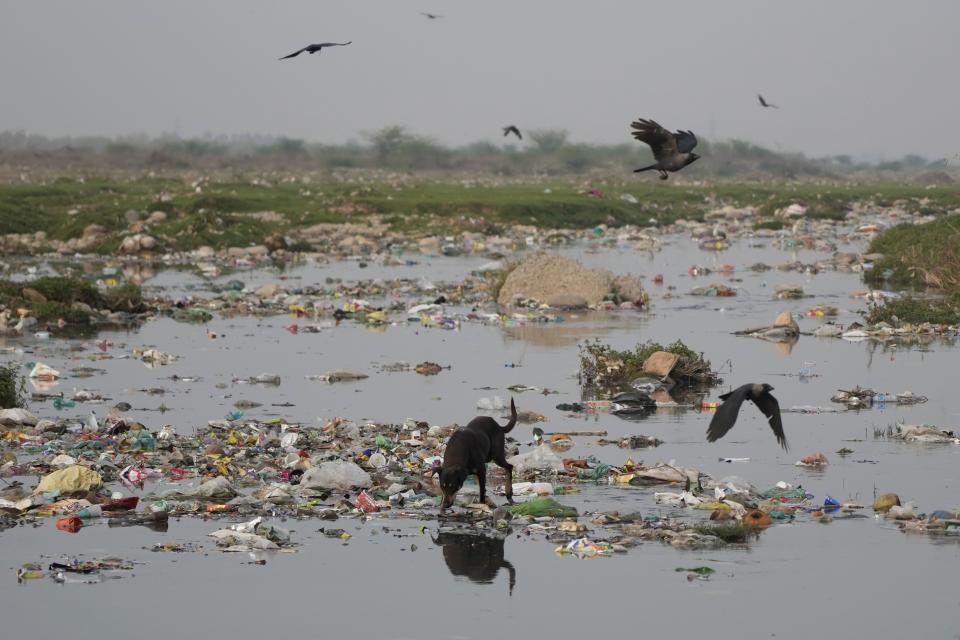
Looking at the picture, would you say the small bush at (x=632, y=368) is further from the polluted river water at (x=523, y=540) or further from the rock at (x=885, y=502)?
the rock at (x=885, y=502)

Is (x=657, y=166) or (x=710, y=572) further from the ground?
(x=657, y=166)

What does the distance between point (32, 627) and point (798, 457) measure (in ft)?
19.3

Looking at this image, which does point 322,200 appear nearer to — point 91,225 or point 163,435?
point 91,225

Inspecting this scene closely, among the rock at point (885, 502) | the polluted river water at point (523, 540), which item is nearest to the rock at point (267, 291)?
the polluted river water at point (523, 540)

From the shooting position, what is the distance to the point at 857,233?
125 feet

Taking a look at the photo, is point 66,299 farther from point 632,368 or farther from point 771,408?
point 771,408

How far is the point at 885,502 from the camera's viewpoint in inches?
334

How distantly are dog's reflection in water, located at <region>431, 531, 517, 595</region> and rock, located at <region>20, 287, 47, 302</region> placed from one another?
12041mm

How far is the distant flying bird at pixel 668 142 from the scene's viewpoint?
10305 mm

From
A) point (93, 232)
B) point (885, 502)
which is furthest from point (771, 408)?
point (93, 232)

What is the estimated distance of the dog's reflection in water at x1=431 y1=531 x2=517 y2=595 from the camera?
7172mm

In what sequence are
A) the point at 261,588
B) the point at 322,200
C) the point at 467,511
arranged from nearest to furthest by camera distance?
the point at 261,588
the point at 467,511
the point at 322,200

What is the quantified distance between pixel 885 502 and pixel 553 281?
12.6 meters

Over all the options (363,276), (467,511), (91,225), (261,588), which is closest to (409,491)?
(467,511)
